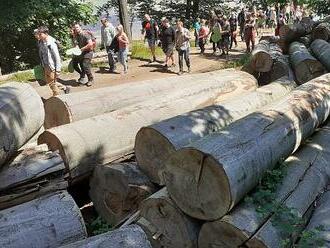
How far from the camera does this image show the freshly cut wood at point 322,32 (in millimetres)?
13984

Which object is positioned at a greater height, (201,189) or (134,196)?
(201,189)

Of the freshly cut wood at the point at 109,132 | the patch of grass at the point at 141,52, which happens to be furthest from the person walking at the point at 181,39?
the freshly cut wood at the point at 109,132

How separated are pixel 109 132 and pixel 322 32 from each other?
31.0 feet

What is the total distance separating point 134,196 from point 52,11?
14.3m

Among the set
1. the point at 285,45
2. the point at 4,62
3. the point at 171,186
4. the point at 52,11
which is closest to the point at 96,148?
the point at 171,186

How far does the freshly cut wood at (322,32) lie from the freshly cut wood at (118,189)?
949 cm

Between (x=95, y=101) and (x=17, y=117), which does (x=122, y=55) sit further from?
(x=17, y=117)

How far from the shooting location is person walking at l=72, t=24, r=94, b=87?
13.5 m

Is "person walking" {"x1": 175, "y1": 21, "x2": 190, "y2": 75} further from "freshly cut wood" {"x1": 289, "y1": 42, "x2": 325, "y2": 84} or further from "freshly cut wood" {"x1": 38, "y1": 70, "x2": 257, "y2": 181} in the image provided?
"freshly cut wood" {"x1": 38, "y1": 70, "x2": 257, "y2": 181}

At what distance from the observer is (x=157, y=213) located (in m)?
5.33

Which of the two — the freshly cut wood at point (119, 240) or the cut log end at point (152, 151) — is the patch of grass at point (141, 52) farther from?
the freshly cut wood at point (119, 240)

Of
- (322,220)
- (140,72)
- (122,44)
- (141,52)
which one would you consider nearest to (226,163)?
(322,220)

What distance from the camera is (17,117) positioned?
6586 mm

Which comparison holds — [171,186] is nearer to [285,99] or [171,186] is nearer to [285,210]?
[285,210]
